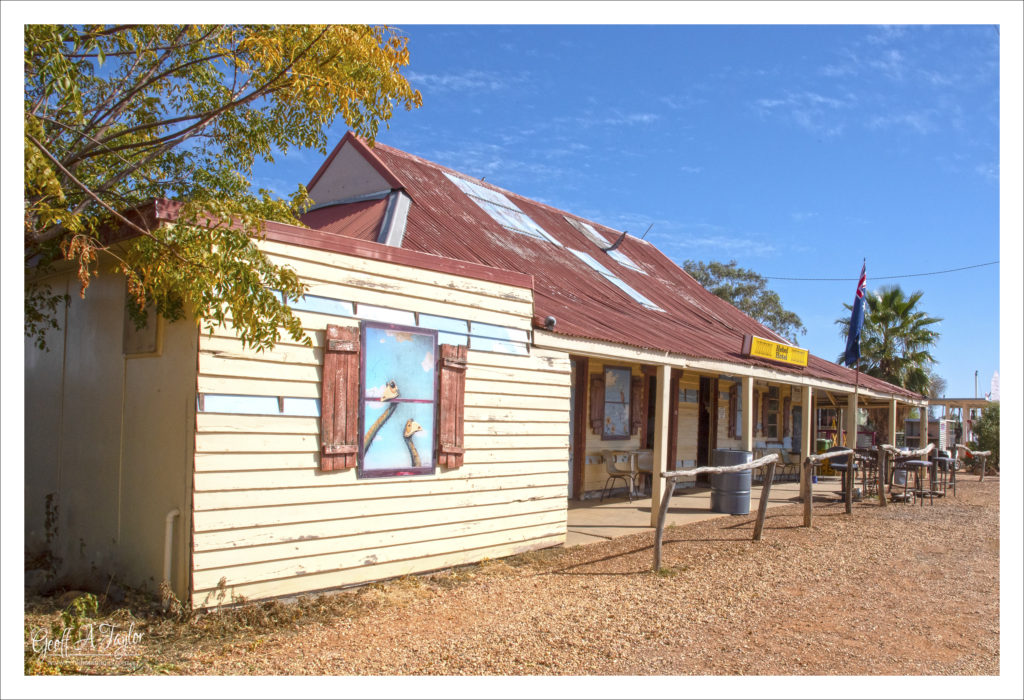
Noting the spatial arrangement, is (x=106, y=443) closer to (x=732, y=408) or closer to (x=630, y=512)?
(x=630, y=512)

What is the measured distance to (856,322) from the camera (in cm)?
1431

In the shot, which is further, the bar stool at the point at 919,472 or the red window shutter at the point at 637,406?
the red window shutter at the point at 637,406

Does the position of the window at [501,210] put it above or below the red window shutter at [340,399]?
above

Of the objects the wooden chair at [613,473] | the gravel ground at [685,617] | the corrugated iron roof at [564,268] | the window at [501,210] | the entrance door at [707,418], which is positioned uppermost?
the window at [501,210]

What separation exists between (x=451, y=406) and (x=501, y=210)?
846 cm

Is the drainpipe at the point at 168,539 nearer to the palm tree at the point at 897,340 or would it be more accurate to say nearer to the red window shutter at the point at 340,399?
the red window shutter at the point at 340,399

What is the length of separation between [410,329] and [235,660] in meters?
3.16

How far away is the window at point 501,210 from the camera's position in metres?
14.5

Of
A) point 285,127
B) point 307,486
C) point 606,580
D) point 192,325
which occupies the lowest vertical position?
point 606,580

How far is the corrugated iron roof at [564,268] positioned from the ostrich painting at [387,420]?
238cm

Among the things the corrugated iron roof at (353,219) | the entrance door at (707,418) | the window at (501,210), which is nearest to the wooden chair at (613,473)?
the entrance door at (707,418)

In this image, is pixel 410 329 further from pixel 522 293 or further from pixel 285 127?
pixel 285 127

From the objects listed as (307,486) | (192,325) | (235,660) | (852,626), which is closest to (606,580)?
(852,626)
